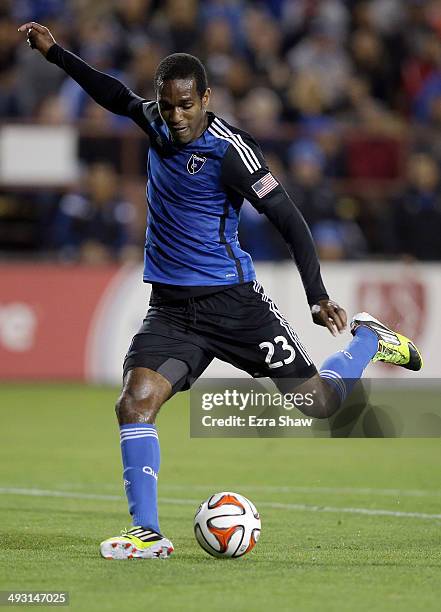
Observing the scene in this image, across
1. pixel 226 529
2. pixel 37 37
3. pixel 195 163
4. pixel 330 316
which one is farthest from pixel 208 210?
pixel 226 529

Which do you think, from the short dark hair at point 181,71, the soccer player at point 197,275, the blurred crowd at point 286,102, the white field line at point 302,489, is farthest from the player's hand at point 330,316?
the blurred crowd at point 286,102

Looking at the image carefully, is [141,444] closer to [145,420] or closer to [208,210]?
[145,420]

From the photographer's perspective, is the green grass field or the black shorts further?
the black shorts

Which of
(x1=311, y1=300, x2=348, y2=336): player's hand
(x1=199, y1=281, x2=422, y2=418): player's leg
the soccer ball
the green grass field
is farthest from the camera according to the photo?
(x1=199, y1=281, x2=422, y2=418): player's leg

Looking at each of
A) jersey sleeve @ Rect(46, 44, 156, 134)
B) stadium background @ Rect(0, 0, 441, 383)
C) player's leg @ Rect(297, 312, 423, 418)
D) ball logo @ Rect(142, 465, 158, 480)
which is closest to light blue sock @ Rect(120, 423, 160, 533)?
ball logo @ Rect(142, 465, 158, 480)

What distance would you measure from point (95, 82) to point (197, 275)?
50.1 inches

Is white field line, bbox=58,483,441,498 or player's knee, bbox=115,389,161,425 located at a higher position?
player's knee, bbox=115,389,161,425

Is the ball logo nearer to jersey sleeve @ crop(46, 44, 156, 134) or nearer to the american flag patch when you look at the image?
the american flag patch

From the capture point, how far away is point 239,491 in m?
8.59

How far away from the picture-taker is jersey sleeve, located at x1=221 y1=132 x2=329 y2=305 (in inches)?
255

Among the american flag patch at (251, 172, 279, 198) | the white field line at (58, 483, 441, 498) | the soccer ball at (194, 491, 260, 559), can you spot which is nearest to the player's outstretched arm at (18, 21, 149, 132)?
the american flag patch at (251, 172, 279, 198)

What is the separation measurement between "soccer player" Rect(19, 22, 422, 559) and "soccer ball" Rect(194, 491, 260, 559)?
0.25 meters

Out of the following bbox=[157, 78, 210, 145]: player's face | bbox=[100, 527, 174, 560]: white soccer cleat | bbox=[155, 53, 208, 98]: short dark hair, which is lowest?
bbox=[100, 527, 174, 560]: white soccer cleat

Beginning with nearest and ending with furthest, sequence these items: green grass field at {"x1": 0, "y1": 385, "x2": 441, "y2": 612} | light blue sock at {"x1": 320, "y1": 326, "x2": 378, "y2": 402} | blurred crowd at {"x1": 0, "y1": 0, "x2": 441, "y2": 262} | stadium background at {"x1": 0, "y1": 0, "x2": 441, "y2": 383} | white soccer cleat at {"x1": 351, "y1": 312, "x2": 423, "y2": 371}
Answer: green grass field at {"x1": 0, "y1": 385, "x2": 441, "y2": 612}, light blue sock at {"x1": 320, "y1": 326, "x2": 378, "y2": 402}, white soccer cleat at {"x1": 351, "y1": 312, "x2": 423, "y2": 371}, stadium background at {"x1": 0, "y1": 0, "x2": 441, "y2": 383}, blurred crowd at {"x1": 0, "y1": 0, "x2": 441, "y2": 262}
